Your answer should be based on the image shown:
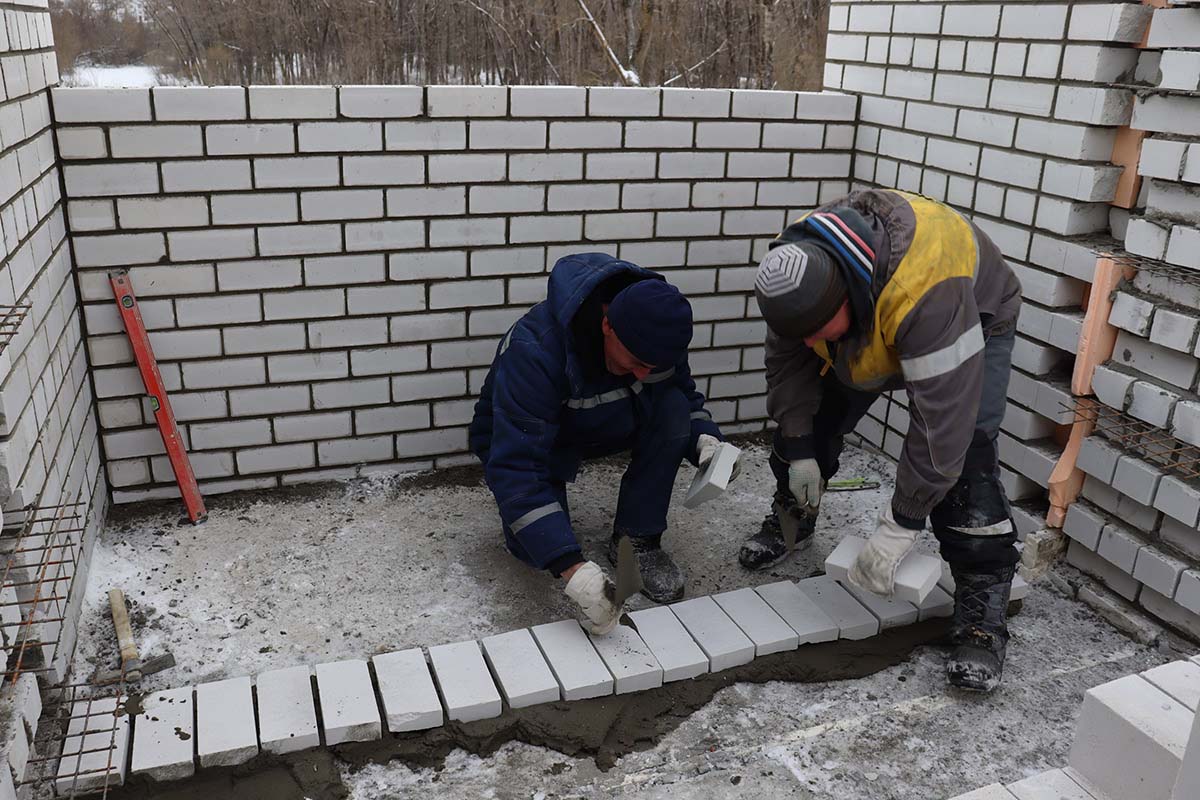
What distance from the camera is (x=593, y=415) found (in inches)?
132

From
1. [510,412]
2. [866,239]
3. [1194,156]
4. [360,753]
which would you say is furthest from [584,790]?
[1194,156]

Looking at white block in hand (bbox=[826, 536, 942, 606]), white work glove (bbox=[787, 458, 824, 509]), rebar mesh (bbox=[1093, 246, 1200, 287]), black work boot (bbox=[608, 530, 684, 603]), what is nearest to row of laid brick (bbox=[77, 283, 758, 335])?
black work boot (bbox=[608, 530, 684, 603])

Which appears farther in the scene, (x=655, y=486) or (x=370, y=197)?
(x=370, y=197)

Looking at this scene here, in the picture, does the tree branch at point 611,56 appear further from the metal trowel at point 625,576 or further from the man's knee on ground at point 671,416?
the metal trowel at point 625,576

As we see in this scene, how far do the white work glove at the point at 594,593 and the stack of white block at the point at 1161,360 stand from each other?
72.1 inches

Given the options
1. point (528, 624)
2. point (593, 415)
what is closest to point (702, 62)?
point (593, 415)

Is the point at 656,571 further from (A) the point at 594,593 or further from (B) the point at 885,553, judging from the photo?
(B) the point at 885,553

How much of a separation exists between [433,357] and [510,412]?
121cm

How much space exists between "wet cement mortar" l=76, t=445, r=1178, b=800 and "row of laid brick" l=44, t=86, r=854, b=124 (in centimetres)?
159

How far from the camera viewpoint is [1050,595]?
140 inches

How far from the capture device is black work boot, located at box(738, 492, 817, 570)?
145 inches

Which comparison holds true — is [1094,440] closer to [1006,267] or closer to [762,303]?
[1006,267]

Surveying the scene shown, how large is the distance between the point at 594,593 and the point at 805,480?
940 millimetres

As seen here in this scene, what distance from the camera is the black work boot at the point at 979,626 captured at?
118 inches
